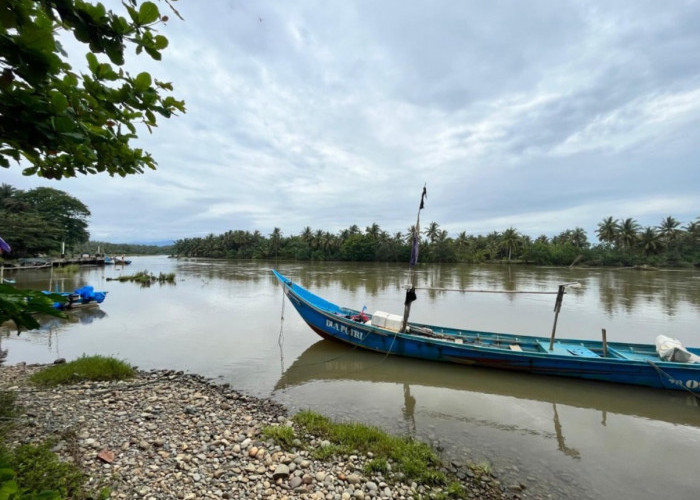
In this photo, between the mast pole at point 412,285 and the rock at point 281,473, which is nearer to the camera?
the rock at point 281,473

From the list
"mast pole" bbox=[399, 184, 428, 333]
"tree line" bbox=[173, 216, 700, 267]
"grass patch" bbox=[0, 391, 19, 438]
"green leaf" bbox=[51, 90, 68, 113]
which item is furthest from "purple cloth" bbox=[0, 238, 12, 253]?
"tree line" bbox=[173, 216, 700, 267]

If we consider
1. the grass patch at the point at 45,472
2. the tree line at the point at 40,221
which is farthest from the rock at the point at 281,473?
the tree line at the point at 40,221

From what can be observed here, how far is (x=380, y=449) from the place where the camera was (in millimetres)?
5359

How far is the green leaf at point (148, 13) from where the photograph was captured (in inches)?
61.9

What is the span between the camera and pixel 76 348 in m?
11.6

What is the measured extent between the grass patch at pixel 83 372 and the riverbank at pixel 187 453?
52 centimetres

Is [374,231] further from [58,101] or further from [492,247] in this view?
[58,101]

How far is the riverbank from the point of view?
419cm

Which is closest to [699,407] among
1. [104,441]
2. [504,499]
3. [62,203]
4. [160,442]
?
[504,499]

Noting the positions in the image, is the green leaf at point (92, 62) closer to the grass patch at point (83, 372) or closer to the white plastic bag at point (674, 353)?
the grass patch at point (83, 372)

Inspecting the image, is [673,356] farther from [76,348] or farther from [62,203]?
[62,203]

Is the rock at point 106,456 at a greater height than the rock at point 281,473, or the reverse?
the rock at point 106,456

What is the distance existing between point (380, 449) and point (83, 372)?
7.07m

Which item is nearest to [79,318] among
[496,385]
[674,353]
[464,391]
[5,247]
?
[5,247]
